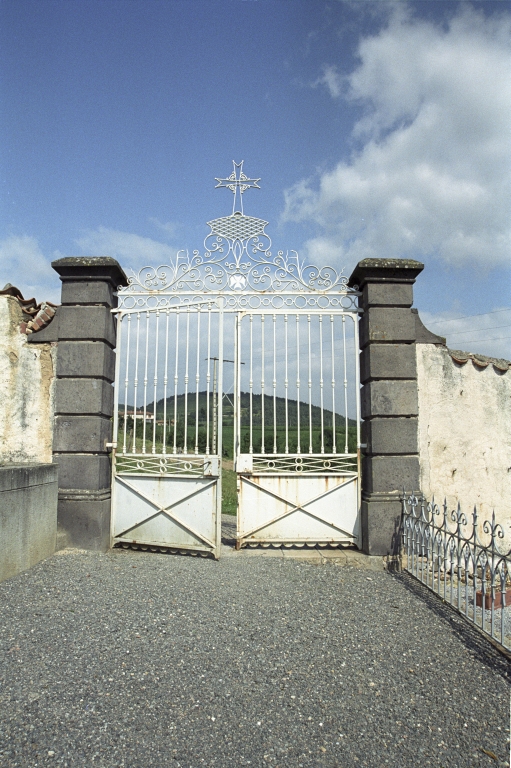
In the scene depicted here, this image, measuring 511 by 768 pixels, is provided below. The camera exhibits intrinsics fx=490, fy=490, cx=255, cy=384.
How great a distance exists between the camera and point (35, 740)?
2.54m

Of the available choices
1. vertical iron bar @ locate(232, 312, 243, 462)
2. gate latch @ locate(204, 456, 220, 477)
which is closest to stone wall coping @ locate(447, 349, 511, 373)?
vertical iron bar @ locate(232, 312, 243, 462)

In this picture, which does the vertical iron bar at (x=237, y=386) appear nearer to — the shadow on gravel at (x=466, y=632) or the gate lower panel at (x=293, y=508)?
the gate lower panel at (x=293, y=508)

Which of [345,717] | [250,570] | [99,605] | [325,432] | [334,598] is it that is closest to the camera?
[345,717]

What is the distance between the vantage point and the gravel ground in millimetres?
2520

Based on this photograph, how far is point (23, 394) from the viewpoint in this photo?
637 centimetres

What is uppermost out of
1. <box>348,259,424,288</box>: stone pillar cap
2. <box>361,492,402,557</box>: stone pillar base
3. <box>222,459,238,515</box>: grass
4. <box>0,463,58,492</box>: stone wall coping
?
<box>348,259,424,288</box>: stone pillar cap

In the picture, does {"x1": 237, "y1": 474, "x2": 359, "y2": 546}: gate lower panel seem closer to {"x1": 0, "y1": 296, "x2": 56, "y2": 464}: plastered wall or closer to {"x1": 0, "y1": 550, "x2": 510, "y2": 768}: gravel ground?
{"x1": 0, "y1": 550, "x2": 510, "y2": 768}: gravel ground

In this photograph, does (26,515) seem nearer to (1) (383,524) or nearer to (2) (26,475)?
(2) (26,475)

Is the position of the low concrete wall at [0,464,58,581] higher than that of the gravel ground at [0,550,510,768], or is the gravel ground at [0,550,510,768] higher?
the low concrete wall at [0,464,58,581]

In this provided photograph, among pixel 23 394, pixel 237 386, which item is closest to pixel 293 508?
pixel 237 386

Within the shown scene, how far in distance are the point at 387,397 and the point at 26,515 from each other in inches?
174

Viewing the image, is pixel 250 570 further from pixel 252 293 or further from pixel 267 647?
pixel 252 293

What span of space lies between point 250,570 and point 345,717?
2.80 metres

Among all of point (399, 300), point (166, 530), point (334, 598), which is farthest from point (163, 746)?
point (399, 300)
